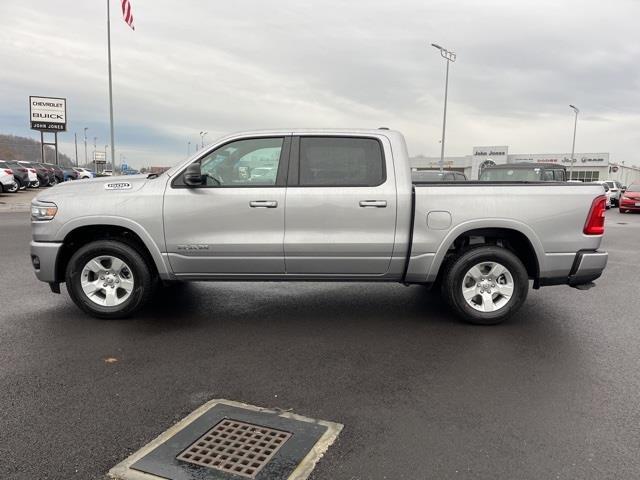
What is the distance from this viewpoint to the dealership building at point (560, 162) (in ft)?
220

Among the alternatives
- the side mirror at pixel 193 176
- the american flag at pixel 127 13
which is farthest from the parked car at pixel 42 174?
the side mirror at pixel 193 176

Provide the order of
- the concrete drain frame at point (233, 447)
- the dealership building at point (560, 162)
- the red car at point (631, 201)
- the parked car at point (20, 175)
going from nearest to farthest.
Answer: the concrete drain frame at point (233, 447) → the red car at point (631, 201) → the parked car at point (20, 175) → the dealership building at point (560, 162)

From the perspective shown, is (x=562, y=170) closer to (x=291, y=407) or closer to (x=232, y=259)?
(x=232, y=259)

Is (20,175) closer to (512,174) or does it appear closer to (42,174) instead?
(42,174)

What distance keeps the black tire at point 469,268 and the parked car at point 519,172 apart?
8.97m

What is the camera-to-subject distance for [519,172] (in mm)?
13398

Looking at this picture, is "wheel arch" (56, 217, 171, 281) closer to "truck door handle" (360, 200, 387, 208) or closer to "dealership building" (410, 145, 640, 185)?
"truck door handle" (360, 200, 387, 208)

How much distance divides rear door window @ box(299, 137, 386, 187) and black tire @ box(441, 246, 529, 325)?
1177 millimetres

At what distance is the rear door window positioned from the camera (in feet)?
16.4

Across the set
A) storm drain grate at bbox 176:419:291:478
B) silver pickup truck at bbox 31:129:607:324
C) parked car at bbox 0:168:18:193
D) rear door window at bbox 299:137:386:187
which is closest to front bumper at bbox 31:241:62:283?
silver pickup truck at bbox 31:129:607:324

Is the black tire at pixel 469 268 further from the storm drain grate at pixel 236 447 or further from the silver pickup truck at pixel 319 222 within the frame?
the storm drain grate at pixel 236 447

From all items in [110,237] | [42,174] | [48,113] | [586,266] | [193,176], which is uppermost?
[48,113]

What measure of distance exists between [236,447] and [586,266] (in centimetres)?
390

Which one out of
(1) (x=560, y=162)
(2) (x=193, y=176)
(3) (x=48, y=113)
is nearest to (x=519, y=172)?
(2) (x=193, y=176)
